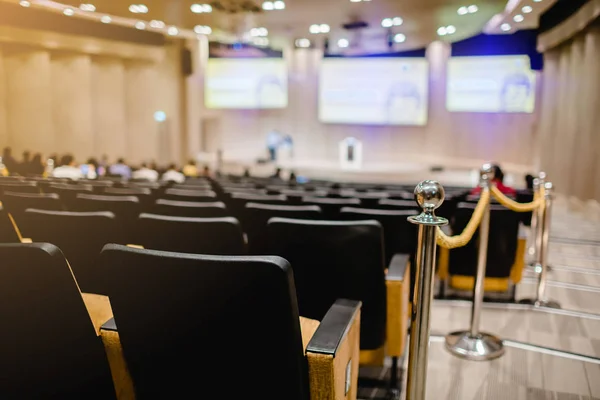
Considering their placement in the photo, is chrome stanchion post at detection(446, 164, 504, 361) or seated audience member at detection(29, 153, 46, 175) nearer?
chrome stanchion post at detection(446, 164, 504, 361)

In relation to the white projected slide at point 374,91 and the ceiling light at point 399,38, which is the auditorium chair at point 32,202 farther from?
the white projected slide at point 374,91

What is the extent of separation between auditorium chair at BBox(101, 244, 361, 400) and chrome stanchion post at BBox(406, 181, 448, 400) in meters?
0.40

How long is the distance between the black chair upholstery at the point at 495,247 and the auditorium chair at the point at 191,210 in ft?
6.61

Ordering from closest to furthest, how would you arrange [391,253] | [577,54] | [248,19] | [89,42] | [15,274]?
[15,274] → [391,253] → [577,54] → [248,19] → [89,42]

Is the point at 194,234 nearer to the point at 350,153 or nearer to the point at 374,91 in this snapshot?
the point at 350,153

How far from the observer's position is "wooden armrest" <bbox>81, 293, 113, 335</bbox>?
2299 mm

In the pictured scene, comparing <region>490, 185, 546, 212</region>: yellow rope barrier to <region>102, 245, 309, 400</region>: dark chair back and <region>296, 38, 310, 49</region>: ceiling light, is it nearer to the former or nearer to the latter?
<region>102, 245, 309, 400</region>: dark chair back

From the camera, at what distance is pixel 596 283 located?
5090 mm

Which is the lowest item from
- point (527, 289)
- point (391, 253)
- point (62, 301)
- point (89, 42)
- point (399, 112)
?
point (527, 289)

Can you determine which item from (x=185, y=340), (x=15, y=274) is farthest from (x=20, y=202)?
(x=185, y=340)

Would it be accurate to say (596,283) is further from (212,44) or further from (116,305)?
(212,44)

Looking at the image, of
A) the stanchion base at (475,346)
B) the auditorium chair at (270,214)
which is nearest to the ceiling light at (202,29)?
the auditorium chair at (270,214)

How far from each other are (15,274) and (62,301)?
163 mm

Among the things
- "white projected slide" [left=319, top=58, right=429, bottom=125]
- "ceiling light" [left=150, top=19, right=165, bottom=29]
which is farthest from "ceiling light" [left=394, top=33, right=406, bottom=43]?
"ceiling light" [left=150, top=19, right=165, bottom=29]
